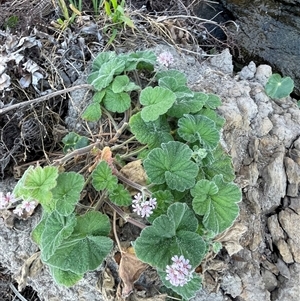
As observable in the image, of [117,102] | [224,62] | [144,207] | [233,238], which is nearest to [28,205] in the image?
[144,207]

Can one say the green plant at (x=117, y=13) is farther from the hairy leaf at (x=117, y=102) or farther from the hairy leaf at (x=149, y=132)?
the hairy leaf at (x=149, y=132)

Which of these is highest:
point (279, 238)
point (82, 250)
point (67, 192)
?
point (67, 192)

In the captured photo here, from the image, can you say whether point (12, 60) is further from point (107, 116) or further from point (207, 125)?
point (207, 125)

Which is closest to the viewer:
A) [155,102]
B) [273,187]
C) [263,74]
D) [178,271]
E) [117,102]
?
[178,271]

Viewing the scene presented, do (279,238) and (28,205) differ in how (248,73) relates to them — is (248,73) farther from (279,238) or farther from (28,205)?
(28,205)

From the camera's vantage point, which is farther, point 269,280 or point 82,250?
point 269,280

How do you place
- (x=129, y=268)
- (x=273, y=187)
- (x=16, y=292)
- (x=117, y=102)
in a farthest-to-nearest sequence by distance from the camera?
(x=16, y=292)
(x=273, y=187)
(x=117, y=102)
(x=129, y=268)

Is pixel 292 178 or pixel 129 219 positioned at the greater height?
pixel 129 219
